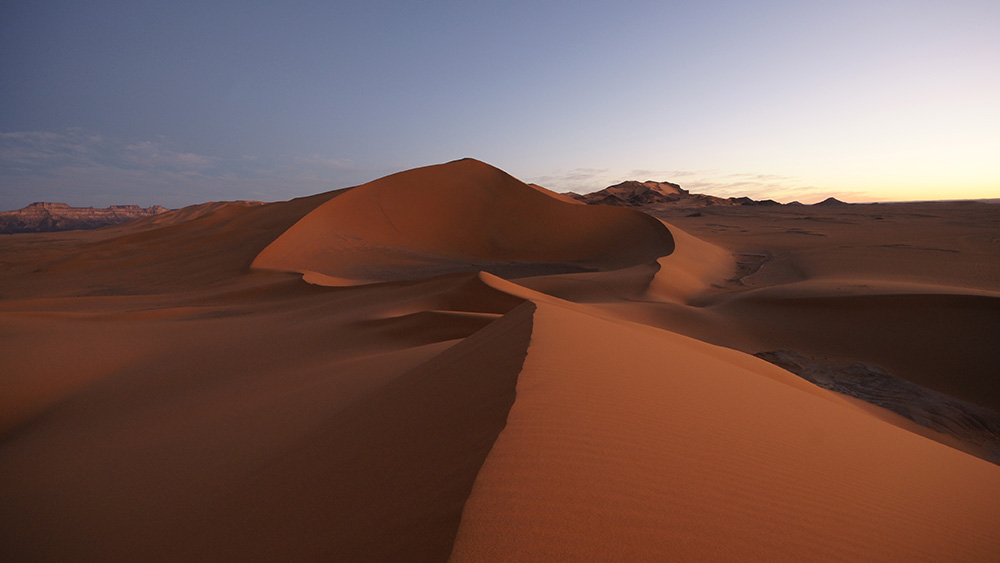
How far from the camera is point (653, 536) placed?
1.24m

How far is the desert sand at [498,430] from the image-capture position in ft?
4.52

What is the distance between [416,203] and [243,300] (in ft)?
30.3

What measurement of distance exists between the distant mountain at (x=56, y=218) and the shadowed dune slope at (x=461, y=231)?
6919cm

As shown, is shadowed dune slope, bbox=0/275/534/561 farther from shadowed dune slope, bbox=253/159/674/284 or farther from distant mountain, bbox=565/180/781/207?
distant mountain, bbox=565/180/781/207

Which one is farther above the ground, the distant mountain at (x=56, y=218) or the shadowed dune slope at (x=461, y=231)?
the distant mountain at (x=56, y=218)

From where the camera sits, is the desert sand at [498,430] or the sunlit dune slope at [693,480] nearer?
the sunlit dune slope at [693,480]

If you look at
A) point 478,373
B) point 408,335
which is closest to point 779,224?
point 408,335

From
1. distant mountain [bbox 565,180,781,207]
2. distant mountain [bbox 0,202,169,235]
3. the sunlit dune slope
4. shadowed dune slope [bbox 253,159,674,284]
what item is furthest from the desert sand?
distant mountain [bbox 0,202,169,235]

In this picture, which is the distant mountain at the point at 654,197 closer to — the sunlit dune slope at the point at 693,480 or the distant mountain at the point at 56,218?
the sunlit dune slope at the point at 693,480

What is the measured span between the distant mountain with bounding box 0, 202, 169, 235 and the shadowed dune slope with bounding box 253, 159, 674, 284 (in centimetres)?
6919

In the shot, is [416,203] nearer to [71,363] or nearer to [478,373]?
[71,363]

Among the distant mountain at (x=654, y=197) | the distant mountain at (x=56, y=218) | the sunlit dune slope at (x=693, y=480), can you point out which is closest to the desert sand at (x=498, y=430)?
the sunlit dune slope at (x=693, y=480)

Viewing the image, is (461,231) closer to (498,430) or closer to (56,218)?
(498,430)

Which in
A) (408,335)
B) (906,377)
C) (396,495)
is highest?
(396,495)
